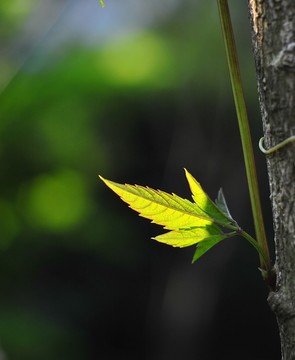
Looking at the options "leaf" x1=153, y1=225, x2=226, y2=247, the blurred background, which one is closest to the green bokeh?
the blurred background

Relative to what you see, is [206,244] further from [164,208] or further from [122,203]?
[122,203]

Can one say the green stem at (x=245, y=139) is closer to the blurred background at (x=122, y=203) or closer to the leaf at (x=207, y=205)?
the leaf at (x=207, y=205)

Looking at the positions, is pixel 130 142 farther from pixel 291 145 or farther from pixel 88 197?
pixel 291 145

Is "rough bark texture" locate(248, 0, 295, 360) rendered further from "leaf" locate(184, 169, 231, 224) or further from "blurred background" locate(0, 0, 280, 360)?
"blurred background" locate(0, 0, 280, 360)

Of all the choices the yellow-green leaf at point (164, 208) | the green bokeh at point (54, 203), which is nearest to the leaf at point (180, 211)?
the yellow-green leaf at point (164, 208)

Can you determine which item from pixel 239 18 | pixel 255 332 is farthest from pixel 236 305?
pixel 239 18

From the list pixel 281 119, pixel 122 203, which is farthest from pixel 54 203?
pixel 281 119
